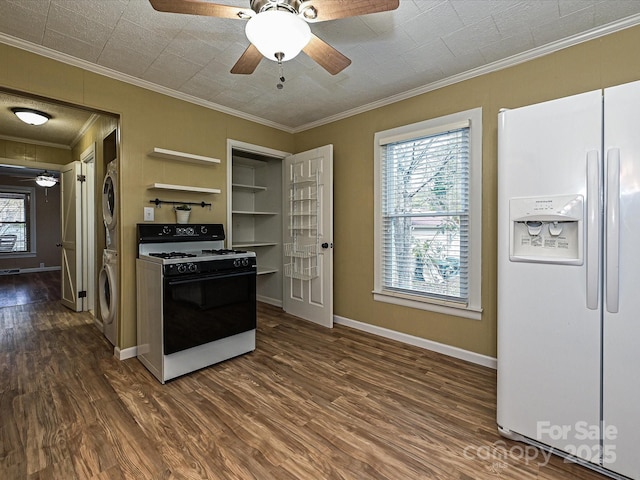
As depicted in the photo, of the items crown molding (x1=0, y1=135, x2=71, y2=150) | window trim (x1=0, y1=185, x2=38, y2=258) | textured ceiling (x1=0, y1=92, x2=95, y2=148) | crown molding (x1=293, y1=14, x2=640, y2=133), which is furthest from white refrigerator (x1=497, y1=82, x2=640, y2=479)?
window trim (x1=0, y1=185, x2=38, y2=258)

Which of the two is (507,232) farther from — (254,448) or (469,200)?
(254,448)

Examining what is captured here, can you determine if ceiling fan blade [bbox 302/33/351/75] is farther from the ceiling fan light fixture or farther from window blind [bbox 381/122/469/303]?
window blind [bbox 381/122/469/303]

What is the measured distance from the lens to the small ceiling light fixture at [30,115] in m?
3.39

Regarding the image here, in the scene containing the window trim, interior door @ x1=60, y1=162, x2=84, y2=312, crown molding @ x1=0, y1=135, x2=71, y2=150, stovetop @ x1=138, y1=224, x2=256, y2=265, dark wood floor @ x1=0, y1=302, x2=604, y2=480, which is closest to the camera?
dark wood floor @ x1=0, y1=302, x2=604, y2=480

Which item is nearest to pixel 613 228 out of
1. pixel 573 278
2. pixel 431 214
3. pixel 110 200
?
pixel 573 278

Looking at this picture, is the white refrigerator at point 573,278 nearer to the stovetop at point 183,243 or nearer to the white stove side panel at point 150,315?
the stovetop at point 183,243

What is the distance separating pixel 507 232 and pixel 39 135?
238 inches

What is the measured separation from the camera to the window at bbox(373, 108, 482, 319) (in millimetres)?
2643

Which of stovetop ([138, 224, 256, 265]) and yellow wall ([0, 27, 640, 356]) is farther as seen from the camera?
stovetop ([138, 224, 256, 265])

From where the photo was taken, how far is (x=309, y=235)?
3.78 meters

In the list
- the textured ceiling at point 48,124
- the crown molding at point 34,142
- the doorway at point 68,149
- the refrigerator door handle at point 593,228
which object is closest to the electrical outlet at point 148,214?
the doorway at point 68,149

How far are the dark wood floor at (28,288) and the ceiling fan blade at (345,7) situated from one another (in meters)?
6.06

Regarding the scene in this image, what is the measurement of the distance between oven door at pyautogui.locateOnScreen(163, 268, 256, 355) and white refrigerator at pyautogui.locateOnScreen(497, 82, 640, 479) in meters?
2.04

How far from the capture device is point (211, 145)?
3334 millimetres
